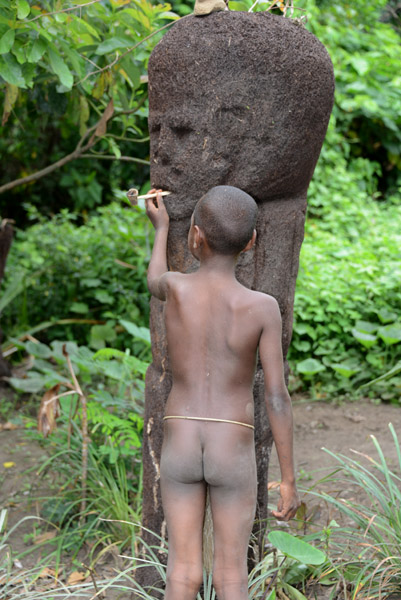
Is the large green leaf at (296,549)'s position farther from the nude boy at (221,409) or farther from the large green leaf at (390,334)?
the large green leaf at (390,334)

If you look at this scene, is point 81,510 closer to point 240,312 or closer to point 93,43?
point 240,312

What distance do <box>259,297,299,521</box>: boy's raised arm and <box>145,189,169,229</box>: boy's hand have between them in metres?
0.58

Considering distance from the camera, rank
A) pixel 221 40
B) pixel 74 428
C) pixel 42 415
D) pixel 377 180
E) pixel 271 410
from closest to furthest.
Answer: pixel 271 410 < pixel 221 40 < pixel 42 415 < pixel 74 428 < pixel 377 180

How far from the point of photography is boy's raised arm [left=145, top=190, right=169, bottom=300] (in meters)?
2.44

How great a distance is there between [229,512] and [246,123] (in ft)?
4.25

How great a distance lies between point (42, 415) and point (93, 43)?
1751 mm

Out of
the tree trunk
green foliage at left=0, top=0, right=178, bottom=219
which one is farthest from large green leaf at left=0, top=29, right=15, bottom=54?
the tree trunk

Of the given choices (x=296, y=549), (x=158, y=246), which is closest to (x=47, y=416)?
(x=158, y=246)

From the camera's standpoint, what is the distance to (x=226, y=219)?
2.16m

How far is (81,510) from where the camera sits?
3.46 m

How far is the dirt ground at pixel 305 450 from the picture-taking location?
3.61 m

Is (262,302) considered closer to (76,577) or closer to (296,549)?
(296,549)

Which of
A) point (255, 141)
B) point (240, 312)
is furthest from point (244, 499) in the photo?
point (255, 141)

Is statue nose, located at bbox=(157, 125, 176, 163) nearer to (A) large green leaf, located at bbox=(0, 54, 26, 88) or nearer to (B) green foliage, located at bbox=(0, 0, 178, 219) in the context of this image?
(B) green foliage, located at bbox=(0, 0, 178, 219)
